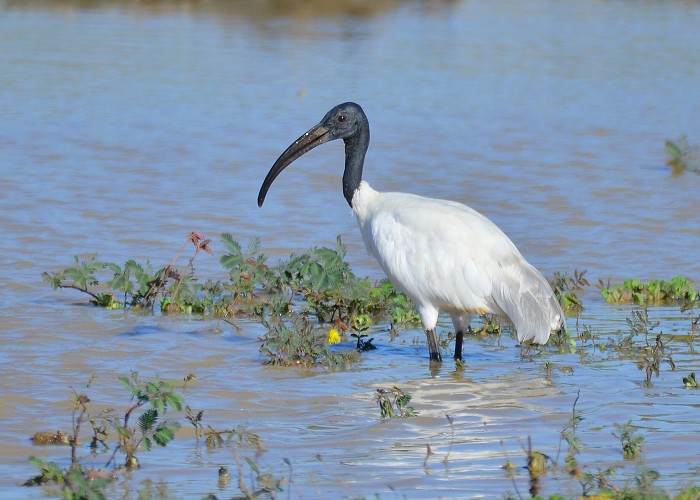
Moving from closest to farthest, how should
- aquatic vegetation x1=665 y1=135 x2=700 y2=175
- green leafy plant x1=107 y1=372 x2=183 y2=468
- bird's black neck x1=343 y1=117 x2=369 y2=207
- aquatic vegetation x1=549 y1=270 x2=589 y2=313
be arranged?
green leafy plant x1=107 y1=372 x2=183 y2=468, bird's black neck x1=343 y1=117 x2=369 y2=207, aquatic vegetation x1=549 y1=270 x2=589 y2=313, aquatic vegetation x1=665 y1=135 x2=700 y2=175

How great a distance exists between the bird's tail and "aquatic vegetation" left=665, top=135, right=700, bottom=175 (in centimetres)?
642

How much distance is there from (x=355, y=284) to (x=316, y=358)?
3.01 feet

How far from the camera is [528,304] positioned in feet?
22.8

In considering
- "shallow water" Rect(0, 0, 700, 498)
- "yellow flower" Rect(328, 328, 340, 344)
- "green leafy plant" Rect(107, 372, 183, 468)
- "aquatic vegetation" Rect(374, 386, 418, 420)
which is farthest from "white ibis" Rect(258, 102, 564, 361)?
"green leafy plant" Rect(107, 372, 183, 468)

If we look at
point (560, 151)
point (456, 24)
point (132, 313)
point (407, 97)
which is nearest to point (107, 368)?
point (132, 313)

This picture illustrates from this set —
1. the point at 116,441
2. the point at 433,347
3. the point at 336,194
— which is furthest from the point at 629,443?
the point at 336,194

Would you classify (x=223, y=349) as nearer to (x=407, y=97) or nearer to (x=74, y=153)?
(x=74, y=153)

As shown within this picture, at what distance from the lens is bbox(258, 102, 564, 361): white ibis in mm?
6988

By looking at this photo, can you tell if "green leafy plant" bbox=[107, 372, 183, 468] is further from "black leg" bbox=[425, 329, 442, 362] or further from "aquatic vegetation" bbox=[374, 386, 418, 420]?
"black leg" bbox=[425, 329, 442, 362]

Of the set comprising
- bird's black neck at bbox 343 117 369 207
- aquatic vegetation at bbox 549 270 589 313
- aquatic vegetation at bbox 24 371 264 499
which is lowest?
aquatic vegetation at bbox 24 371 264 499

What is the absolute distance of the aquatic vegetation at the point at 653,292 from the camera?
8.37 metres

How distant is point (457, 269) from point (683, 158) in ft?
21.6

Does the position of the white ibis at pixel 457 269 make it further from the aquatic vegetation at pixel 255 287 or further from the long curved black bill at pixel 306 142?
the long curved black bill at pixel 306 142

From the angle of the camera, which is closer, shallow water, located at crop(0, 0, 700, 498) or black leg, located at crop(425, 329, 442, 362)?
shallow water, located at crop(0, 0, 700, 498)
